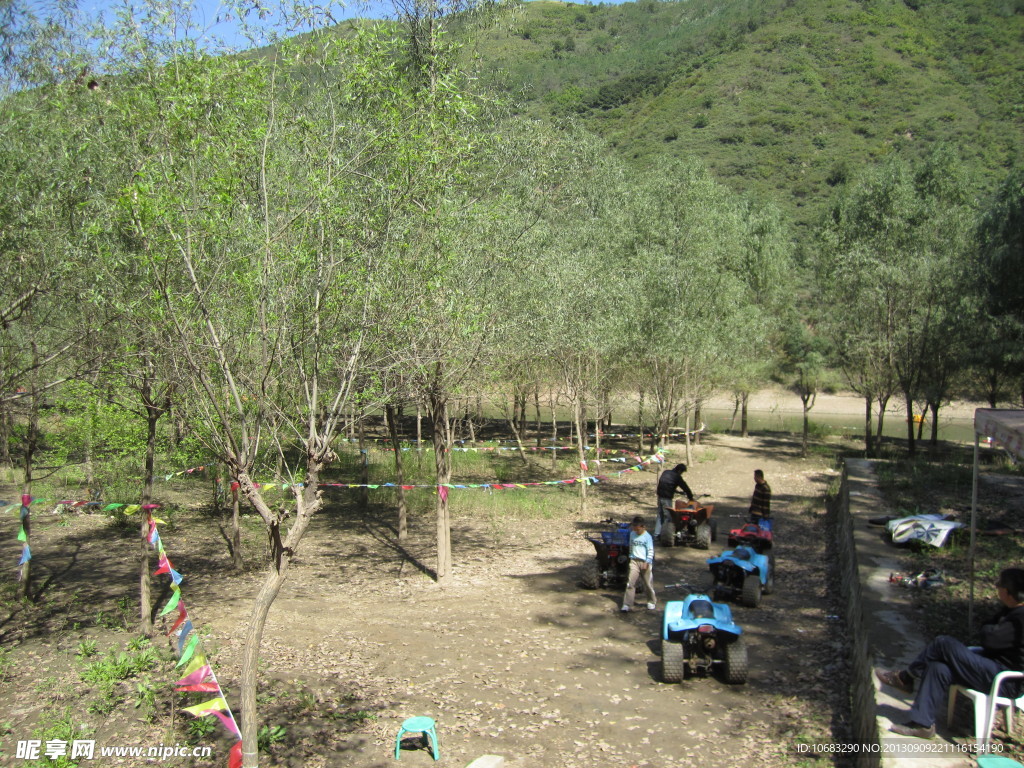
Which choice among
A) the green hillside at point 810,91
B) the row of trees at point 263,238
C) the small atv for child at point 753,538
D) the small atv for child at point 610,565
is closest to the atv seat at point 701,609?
the small atv for child at point 610,565

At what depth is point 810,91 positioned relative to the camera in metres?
82.1

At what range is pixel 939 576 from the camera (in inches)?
340

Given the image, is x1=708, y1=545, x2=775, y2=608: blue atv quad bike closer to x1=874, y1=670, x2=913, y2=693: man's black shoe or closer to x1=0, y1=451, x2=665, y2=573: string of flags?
x1=874, y1=670, x2=913, y2=693: man's black shoe

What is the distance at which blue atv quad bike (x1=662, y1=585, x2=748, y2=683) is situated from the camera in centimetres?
754

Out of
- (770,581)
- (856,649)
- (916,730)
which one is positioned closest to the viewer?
(916,730)

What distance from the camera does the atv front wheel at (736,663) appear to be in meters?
7.51

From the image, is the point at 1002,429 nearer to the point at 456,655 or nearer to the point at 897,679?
the point at 897,679

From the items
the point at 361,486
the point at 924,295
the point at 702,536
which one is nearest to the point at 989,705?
the point at 702,536

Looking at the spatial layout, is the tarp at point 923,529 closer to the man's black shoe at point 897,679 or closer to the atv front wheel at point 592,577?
the atv front wheel at point 592,577

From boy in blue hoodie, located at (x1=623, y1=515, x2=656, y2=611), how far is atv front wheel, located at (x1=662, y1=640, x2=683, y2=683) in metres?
2.08

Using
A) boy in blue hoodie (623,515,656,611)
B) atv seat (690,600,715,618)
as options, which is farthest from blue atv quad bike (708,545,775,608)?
atv seat (690,600,715,618)

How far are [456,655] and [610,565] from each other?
320 centimetres

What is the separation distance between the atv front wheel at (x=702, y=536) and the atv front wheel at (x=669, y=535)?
0.40 meters

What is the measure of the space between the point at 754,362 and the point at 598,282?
1321 centimetres
